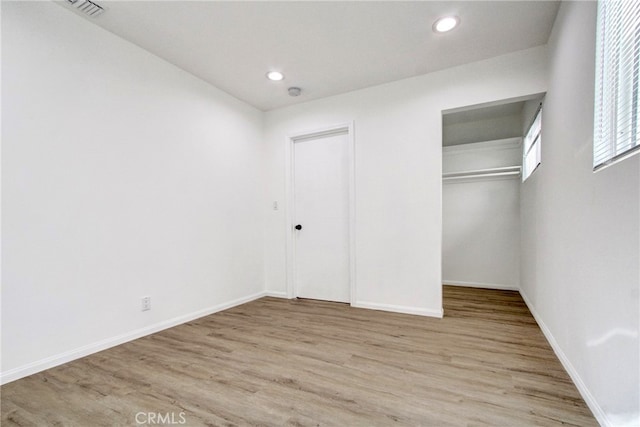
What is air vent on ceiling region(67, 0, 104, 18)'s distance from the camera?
2.02m

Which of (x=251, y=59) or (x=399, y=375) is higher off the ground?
(x=251, y=59)

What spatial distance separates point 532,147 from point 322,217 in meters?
2.55

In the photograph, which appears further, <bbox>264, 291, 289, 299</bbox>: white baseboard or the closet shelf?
the closet shelf

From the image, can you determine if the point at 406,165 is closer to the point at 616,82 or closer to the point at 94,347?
the point at 616,82

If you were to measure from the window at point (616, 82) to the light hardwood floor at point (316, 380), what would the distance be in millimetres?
1322

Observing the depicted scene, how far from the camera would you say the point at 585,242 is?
5.21 feet

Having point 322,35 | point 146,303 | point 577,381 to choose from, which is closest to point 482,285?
point 577,381

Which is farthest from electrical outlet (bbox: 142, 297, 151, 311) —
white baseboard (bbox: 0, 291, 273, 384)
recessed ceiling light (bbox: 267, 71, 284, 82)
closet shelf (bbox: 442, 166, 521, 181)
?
closet shelf (bbox: 442, 166, 521, 181)

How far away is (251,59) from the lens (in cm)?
276

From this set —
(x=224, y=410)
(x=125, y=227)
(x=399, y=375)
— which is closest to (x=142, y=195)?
(x=125, y=227)

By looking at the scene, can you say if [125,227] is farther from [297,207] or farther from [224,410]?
[297,207]

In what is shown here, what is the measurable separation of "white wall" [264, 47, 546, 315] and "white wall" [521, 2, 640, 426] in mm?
581

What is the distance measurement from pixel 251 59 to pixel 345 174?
5.34ft

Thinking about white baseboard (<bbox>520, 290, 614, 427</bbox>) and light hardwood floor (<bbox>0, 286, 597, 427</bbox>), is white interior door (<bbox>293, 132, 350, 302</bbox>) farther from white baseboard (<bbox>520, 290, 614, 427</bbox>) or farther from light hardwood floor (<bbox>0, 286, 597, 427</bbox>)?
white baseboard (<bbox>520, 290, 614, 427</bbox>)
